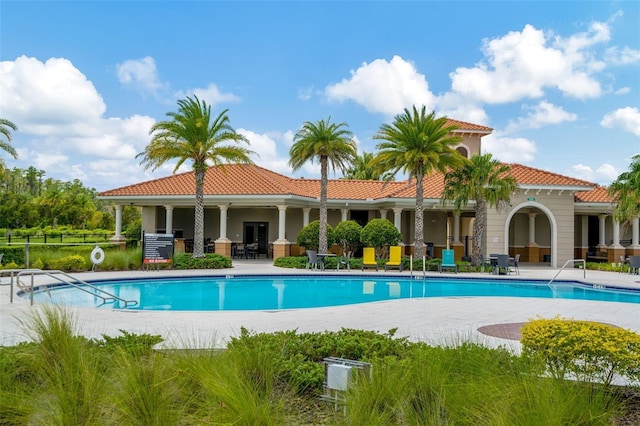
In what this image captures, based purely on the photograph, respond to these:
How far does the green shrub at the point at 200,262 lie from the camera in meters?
23.1

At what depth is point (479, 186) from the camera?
2402 cm

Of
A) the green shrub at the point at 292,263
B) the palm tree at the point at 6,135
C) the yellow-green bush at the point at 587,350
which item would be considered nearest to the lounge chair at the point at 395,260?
the green shrub at the point at 292,263

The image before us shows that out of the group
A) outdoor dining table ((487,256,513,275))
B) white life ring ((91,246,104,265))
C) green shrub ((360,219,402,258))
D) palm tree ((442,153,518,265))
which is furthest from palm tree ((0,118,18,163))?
outdoor dining table ((487,256,513,275))

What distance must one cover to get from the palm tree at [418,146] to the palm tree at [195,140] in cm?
658

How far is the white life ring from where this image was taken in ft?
67.3

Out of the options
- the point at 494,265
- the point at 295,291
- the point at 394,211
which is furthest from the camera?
the point at 394,211

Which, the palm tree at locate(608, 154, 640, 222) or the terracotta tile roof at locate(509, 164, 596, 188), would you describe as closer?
the palm tree at locate(608, 154, 640, 222)

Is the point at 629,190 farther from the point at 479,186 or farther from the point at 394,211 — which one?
the point at 394,211

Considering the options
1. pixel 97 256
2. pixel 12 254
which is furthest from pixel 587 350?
pixel 12 254

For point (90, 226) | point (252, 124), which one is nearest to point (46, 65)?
point (252, 124)

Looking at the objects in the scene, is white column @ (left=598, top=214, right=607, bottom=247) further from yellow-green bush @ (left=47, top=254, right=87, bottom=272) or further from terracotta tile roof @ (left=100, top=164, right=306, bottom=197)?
yellow-green bush @ (left=47, top=254, right=87, bottom=272)

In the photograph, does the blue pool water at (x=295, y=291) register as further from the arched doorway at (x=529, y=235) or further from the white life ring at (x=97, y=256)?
the arched doorway at (x=529, y=235)

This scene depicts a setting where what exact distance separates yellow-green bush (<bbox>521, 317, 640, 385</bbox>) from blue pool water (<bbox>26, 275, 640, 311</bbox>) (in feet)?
31.2

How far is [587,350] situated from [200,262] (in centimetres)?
1983
